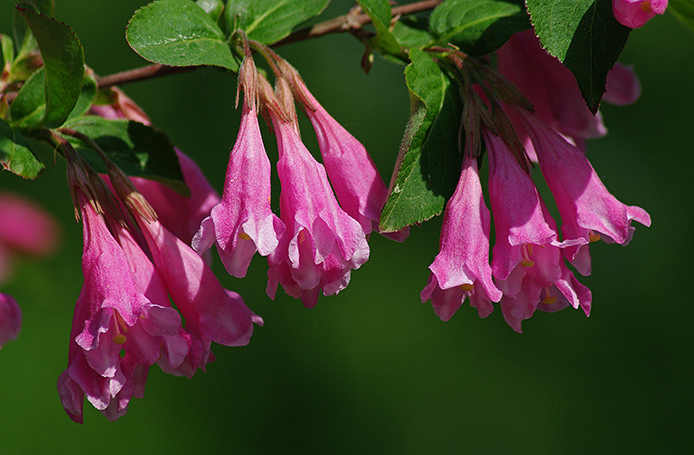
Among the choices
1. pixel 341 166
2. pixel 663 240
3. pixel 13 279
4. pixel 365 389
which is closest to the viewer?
pixel 341 166

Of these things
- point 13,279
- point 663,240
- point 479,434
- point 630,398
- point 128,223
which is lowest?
point 479,434

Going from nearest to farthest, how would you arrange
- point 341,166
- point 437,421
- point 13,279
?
point 341,166
point 13,279
point 437,421

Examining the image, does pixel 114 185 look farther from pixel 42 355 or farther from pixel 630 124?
pixel 630 124

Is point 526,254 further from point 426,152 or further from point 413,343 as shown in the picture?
point 413,343

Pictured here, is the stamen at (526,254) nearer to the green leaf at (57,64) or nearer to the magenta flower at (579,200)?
the magenta flower at (579,200)

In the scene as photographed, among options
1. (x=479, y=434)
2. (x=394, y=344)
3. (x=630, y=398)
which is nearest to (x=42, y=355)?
(x=394, y=344)

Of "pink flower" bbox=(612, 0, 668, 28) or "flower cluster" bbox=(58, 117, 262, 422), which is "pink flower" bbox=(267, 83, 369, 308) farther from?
"pink flower" bbox=(612, 0, 668, 28)

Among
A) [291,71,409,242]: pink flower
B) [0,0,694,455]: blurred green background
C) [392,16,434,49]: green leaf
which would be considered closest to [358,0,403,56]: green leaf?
[392,16,434,49]: green leaf
